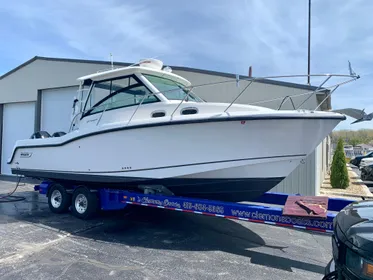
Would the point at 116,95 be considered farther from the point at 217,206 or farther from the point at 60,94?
the point at 60,94

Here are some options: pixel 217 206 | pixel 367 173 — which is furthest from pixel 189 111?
pixel 367 173

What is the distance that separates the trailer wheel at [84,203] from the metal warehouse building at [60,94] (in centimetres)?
423

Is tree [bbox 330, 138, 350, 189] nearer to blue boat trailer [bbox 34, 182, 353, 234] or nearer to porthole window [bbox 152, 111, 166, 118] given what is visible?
blue boat trailer [bbox 34, 182, 353, 234]

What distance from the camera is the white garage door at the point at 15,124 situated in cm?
1315

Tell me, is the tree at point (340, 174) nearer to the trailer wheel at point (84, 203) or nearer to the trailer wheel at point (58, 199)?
the trailer wheel at point (84, 203)

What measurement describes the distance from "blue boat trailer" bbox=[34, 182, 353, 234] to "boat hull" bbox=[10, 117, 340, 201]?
247 millimetres

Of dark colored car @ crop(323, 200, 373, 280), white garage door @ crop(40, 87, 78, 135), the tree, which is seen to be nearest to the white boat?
dark colored car @ crop(323, 200, 373, 280)

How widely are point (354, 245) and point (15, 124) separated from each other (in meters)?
14.6

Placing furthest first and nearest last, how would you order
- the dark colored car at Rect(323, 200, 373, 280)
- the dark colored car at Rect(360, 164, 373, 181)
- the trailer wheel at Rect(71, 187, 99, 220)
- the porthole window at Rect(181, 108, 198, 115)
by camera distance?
the dark colored car at Rect(360, 164, 373, 181) < the trailer wheel at Rect(71, 187, 99, 220) < the porthole window at Rect(181, 108, 198, 115) < the dark colored car at Rect(323, 200, 373, 280)

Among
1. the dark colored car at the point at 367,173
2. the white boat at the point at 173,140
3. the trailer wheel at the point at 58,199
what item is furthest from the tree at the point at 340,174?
the trailer wheel at the point at 58,199

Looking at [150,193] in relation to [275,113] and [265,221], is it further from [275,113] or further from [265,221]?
[275,113]

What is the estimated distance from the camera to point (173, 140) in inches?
193

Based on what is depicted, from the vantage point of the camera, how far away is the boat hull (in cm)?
445

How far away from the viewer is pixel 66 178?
6359 mm
